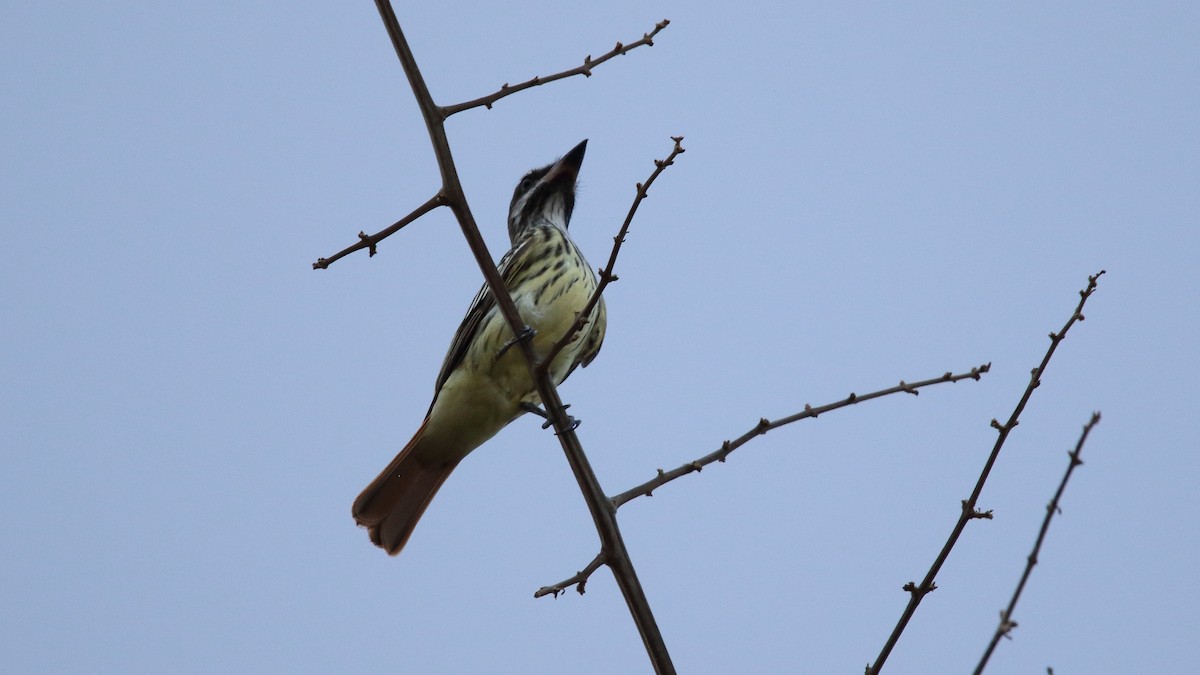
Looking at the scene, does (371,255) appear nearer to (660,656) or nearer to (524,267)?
(660,656)

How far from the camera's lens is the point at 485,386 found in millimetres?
5211

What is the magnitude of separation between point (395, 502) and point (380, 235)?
8.65ft

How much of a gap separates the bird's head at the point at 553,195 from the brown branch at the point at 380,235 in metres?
3.57

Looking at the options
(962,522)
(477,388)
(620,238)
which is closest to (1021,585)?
(962,522)

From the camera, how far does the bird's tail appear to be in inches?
206

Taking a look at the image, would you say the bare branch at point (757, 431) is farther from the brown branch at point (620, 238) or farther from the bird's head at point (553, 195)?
the bird's head at point (553, 195)

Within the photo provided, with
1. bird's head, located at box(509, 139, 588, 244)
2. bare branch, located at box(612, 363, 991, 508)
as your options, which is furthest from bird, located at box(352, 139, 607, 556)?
bare branch, located at box(612, 363, 991, 508)

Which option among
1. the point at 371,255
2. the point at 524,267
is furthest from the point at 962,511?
the point at 524,267

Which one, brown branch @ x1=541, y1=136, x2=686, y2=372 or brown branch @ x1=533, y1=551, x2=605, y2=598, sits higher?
brown branch @ x1=541, y1=136, x2=686, y2=372

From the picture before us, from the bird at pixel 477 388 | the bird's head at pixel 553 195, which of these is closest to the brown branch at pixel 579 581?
the bird at pixel 477 388

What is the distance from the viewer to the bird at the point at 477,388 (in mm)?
5191

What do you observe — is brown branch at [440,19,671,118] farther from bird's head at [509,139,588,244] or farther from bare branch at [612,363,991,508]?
bird's head at [509,139,588,244]

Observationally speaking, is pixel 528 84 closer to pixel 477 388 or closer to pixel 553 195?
pixel 477 388

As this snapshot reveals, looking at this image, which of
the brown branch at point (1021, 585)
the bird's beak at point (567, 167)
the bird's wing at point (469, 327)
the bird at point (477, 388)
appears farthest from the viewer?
the bird's beak at point (567, 167)
